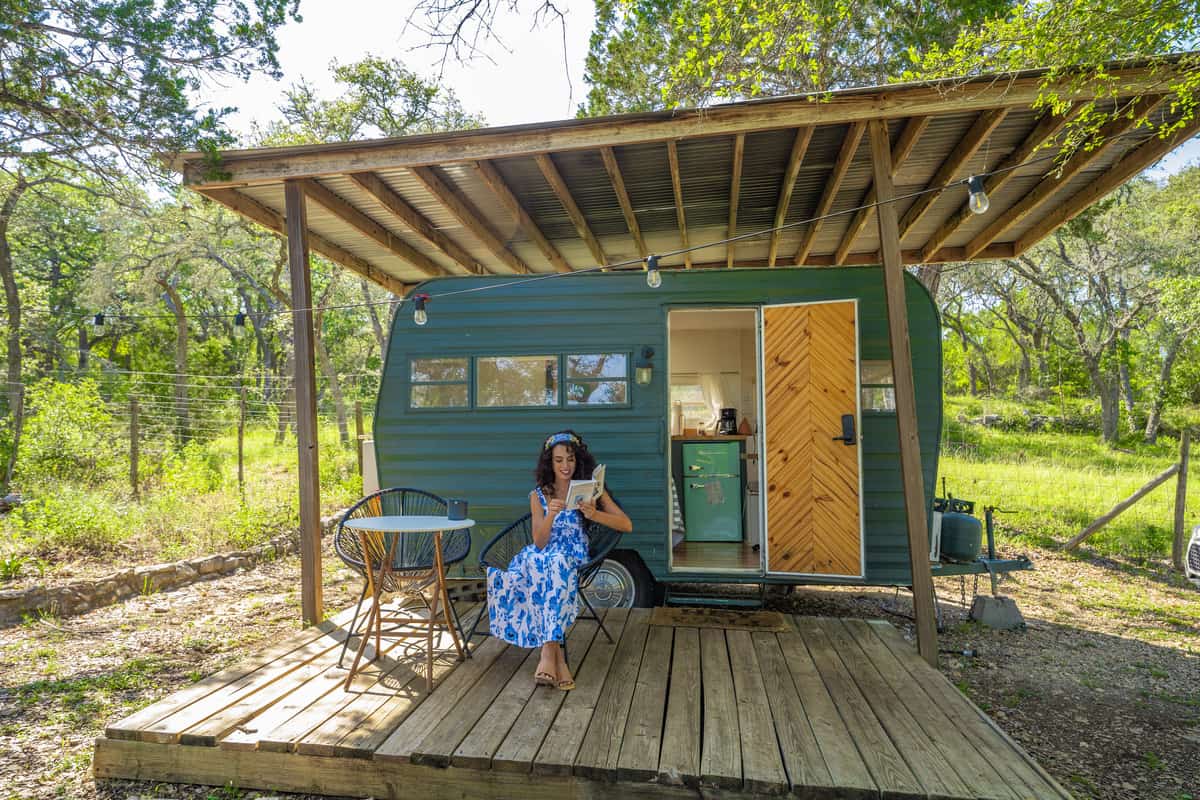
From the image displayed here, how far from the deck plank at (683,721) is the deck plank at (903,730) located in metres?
0.79

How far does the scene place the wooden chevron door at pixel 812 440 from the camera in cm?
475

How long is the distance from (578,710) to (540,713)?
0.56 feet

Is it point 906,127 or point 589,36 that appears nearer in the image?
point 906,127

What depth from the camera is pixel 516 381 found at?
5.07 m

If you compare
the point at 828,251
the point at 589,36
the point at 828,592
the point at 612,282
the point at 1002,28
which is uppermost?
the point at 589,36

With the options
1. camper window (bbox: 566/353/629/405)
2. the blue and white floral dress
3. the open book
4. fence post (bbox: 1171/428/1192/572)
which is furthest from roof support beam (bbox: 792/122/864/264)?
fence post (bbox: 1171/428/1192/572)

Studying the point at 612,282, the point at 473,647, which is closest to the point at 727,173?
the point at 612,282

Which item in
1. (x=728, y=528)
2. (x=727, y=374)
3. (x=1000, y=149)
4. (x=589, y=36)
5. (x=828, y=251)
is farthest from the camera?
(x=589, y=36)

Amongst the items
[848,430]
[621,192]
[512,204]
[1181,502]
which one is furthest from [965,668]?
[512,204]

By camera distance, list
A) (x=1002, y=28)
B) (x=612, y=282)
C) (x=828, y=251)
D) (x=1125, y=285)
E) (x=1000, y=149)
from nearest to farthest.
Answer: (x=1002, y=28) → (x=1000, y=149) → (x=612, y=282) → (x=828, y=251) → (x=1125, y=285)

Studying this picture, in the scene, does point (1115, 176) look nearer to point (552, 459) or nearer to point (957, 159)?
point (957, 159)

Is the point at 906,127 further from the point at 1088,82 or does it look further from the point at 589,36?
the point at 589,36

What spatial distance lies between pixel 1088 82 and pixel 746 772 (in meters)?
3.79

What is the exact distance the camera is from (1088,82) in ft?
12.1
